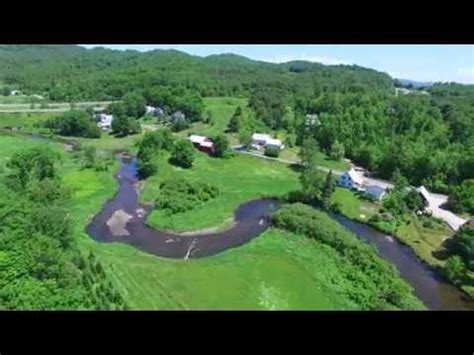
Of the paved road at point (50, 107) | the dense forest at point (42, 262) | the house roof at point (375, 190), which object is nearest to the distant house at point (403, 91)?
the house roof at point (375, 190)

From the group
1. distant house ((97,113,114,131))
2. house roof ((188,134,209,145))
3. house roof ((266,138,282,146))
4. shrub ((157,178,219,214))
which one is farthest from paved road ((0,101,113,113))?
shrub ((157,178,219,214))

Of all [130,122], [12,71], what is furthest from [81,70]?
[130,122]

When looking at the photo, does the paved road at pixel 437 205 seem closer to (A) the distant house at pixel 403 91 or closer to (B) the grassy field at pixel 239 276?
(B) the grassy field at pixel 239 276

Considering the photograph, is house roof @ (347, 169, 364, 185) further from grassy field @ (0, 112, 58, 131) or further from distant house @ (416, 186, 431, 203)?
grassy field @ (0, 112, 58, 131)

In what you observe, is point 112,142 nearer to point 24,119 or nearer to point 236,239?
point 24,119
